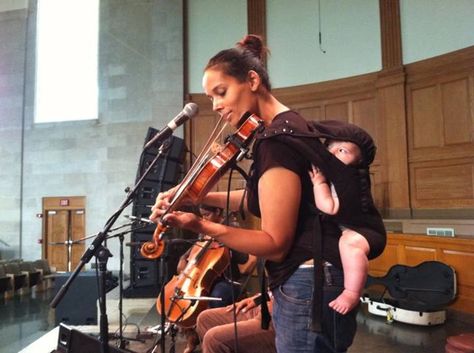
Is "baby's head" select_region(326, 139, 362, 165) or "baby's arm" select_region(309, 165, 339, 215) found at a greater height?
"baby's head" select_region(326, 139, 362, 165)

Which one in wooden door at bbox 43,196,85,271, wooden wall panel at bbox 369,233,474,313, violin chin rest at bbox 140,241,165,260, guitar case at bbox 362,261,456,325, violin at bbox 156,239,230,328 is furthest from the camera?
wooden door at bbox 43,196,85,271

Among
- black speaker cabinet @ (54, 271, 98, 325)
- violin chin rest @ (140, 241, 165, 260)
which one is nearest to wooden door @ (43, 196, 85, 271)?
black speaker cabinet @ (54, 271, 98, 325)

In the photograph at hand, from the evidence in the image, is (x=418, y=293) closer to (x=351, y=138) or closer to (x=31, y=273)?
(x=351, y=138)

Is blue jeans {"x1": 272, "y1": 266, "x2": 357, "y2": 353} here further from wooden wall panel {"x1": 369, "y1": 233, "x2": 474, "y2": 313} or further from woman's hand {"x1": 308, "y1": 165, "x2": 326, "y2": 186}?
wooden wall panel {"x1": 369, "y1": 233, "x2": 474, "y2": 313}

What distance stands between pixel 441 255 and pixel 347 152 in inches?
176

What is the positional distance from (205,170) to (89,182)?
8.82 m

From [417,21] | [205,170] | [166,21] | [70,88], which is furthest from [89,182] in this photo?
[205,170]

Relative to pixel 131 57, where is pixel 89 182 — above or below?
below

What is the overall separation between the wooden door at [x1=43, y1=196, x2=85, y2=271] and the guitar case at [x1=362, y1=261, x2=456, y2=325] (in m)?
7.21

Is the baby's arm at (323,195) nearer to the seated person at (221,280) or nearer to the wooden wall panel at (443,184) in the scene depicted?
the seated person at (221,280)

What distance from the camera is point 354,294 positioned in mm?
1012

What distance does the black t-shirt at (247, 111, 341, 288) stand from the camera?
3.31 feet

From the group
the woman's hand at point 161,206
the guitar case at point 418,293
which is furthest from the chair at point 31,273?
the woman's hand at point 161,206

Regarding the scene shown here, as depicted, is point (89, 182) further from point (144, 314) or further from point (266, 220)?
point (266, 220)
